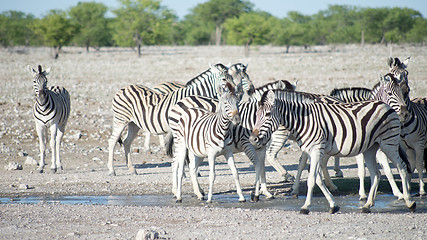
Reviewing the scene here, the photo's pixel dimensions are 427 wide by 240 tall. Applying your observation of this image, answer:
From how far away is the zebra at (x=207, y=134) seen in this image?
7.74 metres

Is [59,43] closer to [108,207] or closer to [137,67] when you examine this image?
[137,67]

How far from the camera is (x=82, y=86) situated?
24.3 meters

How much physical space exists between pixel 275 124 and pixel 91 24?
201 feet

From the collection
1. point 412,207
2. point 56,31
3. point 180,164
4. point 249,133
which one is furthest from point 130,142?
point 56,31

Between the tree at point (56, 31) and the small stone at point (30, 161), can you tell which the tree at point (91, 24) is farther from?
the small stone at point (30, 161)

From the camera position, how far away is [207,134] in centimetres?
800

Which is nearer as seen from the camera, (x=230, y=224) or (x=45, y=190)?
(x=230, y=224)

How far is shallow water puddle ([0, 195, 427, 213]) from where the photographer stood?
802cm

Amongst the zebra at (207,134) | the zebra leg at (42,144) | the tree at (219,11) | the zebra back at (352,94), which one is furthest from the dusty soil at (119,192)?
the tree at (219,11)

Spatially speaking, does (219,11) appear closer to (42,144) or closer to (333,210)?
(42,144)

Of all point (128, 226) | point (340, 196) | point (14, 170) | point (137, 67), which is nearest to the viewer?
point (128, 226)

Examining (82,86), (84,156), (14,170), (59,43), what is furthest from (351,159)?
(59,43)

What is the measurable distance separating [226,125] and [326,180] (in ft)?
8.56

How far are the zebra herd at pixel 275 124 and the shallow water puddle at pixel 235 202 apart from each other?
0.62 feet
